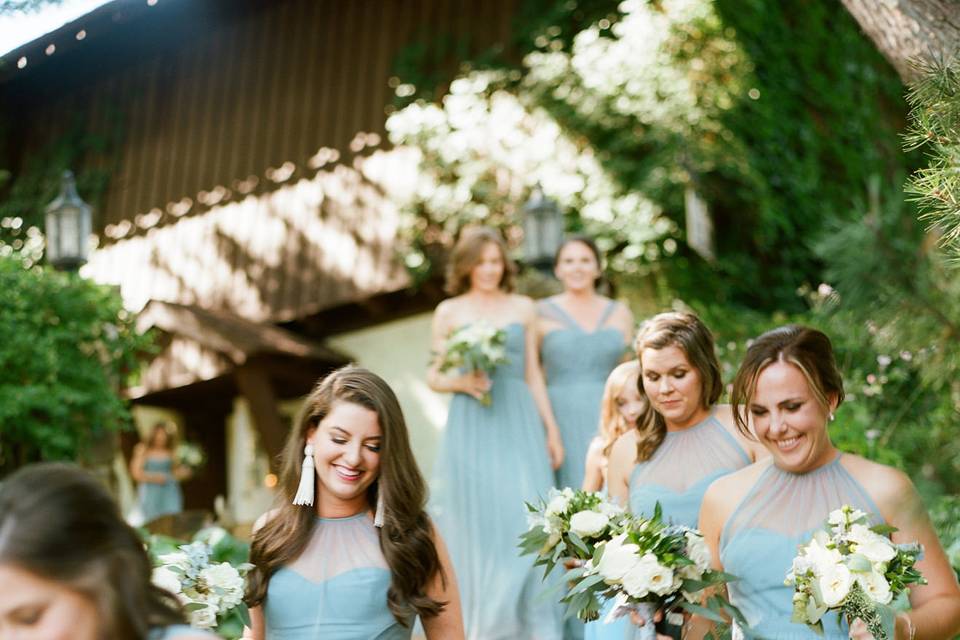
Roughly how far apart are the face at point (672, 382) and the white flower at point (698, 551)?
112 cm

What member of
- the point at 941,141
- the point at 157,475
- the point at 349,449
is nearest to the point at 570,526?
the point at 349,449

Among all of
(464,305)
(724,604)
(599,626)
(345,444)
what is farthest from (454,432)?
(724,604)

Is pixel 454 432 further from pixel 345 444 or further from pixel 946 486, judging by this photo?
pixel 946 486

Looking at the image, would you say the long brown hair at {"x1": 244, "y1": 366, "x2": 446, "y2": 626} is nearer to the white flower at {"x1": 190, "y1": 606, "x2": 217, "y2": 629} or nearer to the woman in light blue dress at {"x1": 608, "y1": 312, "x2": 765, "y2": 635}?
the white flower at {"x1": 190, "y1": 606, "x2": 217, "y2": 629}

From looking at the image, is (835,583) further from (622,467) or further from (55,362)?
(55,362)

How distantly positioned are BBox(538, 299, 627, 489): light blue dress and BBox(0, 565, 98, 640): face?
5.65m

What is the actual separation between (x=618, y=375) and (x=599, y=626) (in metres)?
1.51

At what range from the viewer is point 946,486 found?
123 inches

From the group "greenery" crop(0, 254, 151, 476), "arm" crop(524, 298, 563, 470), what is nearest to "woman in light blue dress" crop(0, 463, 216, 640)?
"arm" crop(524, 298, 563, 470)

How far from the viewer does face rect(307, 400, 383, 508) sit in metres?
4.27

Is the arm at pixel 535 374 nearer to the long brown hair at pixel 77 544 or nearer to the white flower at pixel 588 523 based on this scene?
the white flower at pixel 588 523

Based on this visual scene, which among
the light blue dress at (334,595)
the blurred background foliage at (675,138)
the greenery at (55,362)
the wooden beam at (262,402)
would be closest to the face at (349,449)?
the light blue dress at (334,595)

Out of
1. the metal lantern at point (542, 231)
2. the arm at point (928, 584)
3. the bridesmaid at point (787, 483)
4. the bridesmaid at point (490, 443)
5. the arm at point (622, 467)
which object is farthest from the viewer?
the metal lantern at point (542, 231)

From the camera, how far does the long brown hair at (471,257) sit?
315 inches
